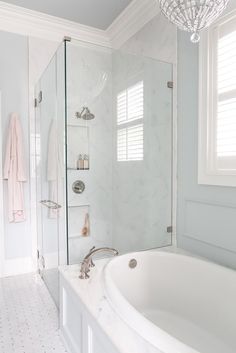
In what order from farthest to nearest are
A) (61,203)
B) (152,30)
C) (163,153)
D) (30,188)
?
(30,188) < (152,30) < (163,153) < (61,203)

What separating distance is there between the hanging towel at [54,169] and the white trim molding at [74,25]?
1368 millimetres

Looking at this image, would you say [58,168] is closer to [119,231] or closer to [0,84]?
[119,231]

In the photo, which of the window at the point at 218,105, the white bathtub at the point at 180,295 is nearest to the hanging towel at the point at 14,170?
the white bathtub at the point at 180,295

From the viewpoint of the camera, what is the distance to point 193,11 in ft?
3.61

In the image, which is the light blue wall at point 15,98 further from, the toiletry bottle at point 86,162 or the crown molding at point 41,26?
the toiletry bottle at point 86,162

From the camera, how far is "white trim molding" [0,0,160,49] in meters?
2.60

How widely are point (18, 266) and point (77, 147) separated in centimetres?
161

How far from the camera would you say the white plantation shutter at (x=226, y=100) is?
171cm

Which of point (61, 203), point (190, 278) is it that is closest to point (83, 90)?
point (61, 203)

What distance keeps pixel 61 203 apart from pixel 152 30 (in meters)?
1.89

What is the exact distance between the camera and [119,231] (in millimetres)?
2611

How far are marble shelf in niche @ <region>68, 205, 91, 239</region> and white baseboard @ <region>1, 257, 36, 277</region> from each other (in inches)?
40.4

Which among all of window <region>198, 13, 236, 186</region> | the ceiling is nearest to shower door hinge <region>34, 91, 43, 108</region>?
the ceiling

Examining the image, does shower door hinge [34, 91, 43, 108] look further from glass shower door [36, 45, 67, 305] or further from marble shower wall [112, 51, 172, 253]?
marble shower wall [112, 51, 172, 253]
